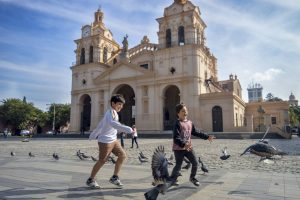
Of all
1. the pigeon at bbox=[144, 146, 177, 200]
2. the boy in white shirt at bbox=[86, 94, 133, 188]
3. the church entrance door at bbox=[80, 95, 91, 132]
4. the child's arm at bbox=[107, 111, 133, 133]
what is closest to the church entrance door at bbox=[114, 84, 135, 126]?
the church entrance door at bbox=[80, 95, 91, 132]

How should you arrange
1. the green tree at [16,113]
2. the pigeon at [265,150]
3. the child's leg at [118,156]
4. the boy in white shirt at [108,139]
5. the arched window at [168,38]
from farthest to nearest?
the green tree at [16,113]
the arched window at [168,38]
the pigeon at [265,150]
the child's leg at [118,156]
the boy in white shirt at [108,139]

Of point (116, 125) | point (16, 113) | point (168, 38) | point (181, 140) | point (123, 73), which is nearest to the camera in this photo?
point (181, 140)

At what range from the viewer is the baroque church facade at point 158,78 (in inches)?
1449

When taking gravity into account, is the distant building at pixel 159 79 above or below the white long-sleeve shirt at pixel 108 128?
above

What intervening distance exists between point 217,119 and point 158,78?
10584mm

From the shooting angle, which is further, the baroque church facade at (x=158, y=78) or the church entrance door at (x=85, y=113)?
the church entrance door at (x=85, y=113)

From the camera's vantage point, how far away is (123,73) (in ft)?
143

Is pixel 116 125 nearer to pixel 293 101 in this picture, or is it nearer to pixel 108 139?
pixel 108 139

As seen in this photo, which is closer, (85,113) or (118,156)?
(118,156)

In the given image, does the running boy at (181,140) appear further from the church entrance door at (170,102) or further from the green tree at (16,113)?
the green tree at (16,113)

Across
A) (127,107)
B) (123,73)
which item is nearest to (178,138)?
(123,73)

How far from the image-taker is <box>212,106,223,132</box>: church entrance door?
36.4 metres

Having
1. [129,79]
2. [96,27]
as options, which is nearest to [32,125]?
[96,27]

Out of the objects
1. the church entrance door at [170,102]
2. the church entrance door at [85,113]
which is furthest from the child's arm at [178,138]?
the church entrance door at [85,113]
